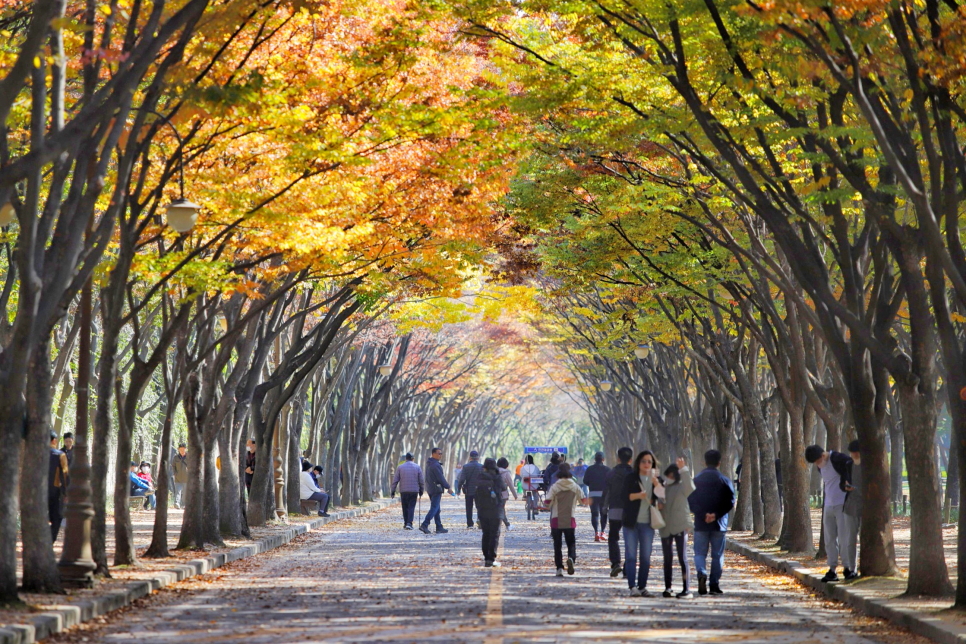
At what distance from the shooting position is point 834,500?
50.0 feet

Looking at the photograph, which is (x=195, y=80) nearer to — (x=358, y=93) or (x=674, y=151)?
(x=358, y=93)

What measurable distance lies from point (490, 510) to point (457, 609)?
562 centimetres

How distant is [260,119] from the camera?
14.3 m

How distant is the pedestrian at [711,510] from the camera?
1384 cm

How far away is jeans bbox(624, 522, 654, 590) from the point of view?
1395cm

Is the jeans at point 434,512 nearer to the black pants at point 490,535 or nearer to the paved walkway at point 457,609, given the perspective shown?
the paved walkway at point 457,609

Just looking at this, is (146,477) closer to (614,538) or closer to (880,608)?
(614,538)

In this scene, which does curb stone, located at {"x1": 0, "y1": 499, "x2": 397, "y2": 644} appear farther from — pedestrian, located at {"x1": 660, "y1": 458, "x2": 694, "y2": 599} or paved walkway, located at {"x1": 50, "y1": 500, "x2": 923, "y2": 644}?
pedestrian, located at {"x1": 660, "y1": 458, "x2": 694, "y2": 599}

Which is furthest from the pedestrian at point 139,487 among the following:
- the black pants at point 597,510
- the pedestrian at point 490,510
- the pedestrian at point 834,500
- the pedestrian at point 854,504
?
the pedestrian at point 854,504

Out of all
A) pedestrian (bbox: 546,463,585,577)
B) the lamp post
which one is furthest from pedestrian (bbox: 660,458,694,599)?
the lamp post

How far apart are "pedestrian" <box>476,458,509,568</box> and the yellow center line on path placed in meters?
0.71

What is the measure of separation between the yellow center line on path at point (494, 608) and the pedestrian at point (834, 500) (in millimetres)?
3938

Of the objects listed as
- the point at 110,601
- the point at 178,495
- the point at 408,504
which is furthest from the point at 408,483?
the point at 178,495

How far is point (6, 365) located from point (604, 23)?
23.0 ft
